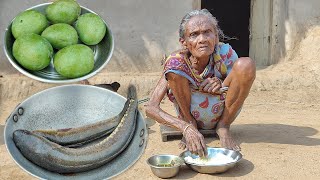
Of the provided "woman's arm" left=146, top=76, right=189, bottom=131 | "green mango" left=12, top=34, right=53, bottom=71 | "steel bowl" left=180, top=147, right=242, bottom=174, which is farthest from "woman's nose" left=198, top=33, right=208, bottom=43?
"green mango" left=12, top=34, right=53, bottom=71

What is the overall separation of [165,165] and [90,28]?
54.1 inches

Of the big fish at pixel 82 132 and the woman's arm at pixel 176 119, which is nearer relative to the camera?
the big fish at pixel 82 132

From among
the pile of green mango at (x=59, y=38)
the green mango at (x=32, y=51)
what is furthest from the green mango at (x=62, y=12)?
the green mango at (x=32, y=51)

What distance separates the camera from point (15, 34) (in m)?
2.14

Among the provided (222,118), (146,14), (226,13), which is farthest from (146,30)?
(226,13)

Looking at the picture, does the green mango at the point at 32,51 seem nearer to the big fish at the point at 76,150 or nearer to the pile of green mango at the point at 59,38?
the pile of green mango at the point at 59,38

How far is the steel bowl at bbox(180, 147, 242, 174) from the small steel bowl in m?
0.08

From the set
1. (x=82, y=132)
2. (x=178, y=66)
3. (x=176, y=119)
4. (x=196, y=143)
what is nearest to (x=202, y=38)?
(x=178, y=66)

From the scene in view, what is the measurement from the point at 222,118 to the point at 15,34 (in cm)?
211

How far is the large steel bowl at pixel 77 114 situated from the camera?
6.02 feet

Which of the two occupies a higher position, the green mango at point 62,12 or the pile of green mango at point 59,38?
the green mango at point 62,12

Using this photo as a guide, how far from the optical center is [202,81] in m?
3.59

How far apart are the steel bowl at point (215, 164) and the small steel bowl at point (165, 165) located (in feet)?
0.26

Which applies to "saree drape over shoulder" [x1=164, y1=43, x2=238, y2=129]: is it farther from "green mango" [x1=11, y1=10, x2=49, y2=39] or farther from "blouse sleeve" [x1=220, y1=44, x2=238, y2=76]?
"green mango" [x1=11, y1=10, x2=49, y2=39]
